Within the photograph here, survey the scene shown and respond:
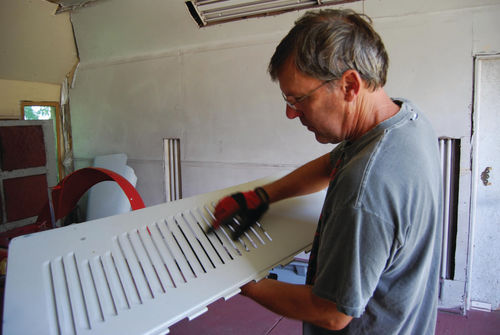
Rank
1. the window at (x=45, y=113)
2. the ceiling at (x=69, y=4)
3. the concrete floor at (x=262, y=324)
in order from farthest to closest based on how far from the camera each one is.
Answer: the window at (x=45, y=113)
the ceiling at (x=69, y=4)
the concrete floor at (x=262, y=324)

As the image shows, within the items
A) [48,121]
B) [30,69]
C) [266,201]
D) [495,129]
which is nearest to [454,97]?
[495,129]

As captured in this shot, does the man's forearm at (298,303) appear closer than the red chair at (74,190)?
Yes

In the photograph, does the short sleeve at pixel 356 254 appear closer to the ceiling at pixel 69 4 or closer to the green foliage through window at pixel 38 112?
the ceiling at pixel 69 4

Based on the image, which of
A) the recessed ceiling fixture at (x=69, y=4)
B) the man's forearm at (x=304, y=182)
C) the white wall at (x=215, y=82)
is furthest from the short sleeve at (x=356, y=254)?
the recessed ceiling fixture at (x=69, y=4)

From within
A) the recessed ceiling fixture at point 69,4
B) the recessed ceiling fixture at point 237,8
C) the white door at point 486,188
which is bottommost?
the white door at point 486,188

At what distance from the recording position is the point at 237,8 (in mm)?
2457

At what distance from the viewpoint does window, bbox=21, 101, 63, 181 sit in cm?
332

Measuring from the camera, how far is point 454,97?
197 centimetres

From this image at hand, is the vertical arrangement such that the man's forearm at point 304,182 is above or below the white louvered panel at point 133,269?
above

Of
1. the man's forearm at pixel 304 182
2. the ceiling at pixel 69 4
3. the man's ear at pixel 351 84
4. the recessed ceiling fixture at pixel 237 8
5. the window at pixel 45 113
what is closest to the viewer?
the man's ear at pixel 351 84

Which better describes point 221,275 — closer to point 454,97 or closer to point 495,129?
point 454,97

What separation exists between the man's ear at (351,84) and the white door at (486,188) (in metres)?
1.68

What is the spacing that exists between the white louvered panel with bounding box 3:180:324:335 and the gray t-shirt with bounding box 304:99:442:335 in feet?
1.00

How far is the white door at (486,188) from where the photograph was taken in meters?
1.95
